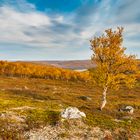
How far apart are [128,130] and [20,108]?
13.7 meters

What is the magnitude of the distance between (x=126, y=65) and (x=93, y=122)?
19.4 m

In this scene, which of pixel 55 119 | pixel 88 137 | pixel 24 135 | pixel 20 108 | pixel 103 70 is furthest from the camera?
pixel 103 70

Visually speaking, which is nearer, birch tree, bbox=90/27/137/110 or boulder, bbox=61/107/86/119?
boulder, bbox=61/107/86/119

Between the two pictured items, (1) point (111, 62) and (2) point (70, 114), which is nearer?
(2) point (70, 114)

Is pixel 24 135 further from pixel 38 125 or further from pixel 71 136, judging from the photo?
pixel 71 136

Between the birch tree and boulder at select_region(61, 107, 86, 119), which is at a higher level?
the birch tree

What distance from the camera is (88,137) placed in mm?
A: 28656

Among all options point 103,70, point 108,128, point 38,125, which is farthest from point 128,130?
point 103,70

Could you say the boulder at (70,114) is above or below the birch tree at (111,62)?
below

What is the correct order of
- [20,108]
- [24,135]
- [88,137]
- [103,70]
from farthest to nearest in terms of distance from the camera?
[103,70] → [20,108] → [88,137] → [24,135]

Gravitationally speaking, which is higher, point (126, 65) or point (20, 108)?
point (126, 65)

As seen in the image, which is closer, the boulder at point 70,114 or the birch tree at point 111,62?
the boulder at point 70,114

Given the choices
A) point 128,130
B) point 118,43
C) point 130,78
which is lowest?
point 128,130

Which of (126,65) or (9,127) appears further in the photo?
(126,65)
